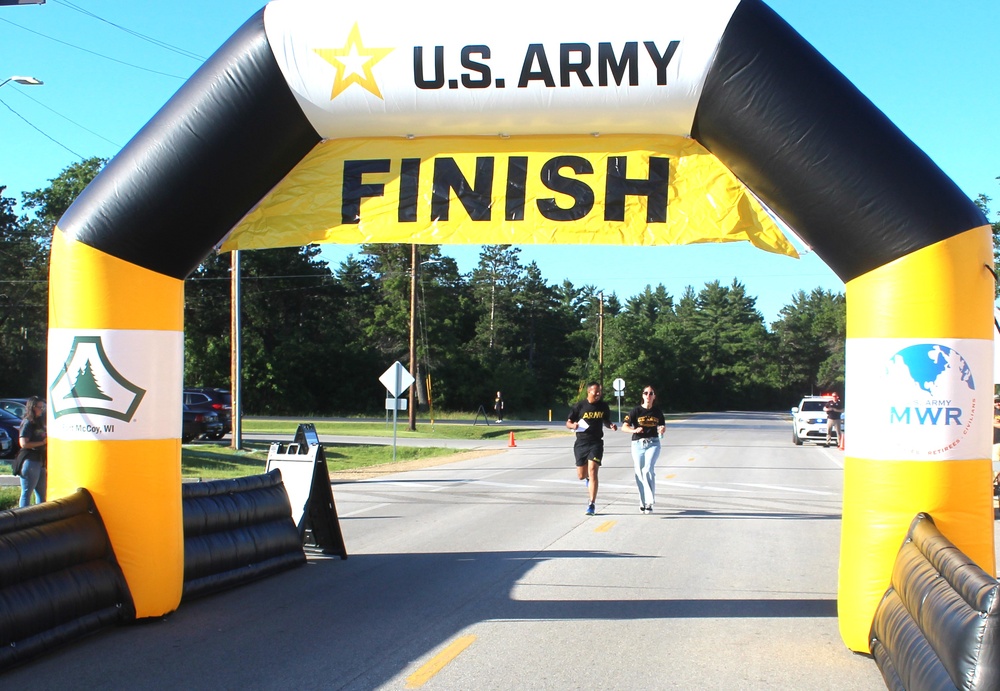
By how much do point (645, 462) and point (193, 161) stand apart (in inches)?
330

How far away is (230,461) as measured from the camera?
24500mm

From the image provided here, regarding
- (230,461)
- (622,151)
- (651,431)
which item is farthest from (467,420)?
(622,151)

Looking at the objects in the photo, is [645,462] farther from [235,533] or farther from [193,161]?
[193,161]

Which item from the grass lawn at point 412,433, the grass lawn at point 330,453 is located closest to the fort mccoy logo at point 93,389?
the grass lawn at point 330,453

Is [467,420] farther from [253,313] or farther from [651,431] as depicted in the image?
[651,431]

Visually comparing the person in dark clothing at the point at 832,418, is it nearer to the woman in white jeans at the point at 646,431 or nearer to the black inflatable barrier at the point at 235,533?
the woman in white jeans at the point at 646,431

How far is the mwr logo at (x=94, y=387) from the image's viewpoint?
718 cm

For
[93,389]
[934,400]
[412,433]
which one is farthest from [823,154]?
[412,433]

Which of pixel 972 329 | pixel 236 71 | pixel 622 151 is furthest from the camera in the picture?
pixel 622 151

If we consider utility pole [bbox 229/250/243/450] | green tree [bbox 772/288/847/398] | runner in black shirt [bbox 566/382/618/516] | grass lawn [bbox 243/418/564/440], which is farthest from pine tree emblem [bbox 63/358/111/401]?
green tree [bbox 772/288/847/398]

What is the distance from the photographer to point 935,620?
4.90m

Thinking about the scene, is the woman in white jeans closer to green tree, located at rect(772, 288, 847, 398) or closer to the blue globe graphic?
the blue globe graphic

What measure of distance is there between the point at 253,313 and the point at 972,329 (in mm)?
66661

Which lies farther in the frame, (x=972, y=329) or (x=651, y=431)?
(x=651, y=431)
